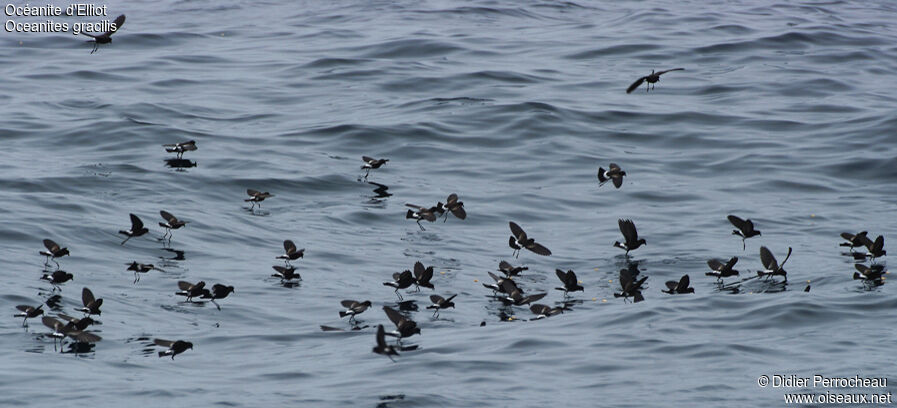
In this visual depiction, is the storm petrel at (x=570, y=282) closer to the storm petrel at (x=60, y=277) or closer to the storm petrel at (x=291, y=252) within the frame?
the storm petrel at (x=291, y=252)

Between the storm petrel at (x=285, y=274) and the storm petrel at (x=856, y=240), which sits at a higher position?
Answer: the storm petrel at (x=856, y=240)

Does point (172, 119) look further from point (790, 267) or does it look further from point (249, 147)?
point (790, 267)

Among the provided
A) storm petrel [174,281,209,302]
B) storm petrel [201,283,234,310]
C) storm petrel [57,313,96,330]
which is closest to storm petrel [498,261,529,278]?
storm petrel [201,283,234,310]

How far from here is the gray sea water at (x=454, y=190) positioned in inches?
389

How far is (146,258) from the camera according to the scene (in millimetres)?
13797

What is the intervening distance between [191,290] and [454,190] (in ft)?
20.7

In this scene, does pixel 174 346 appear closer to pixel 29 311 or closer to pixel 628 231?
pixel 29 311

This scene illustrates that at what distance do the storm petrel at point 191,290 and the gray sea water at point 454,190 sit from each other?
161 millimetres

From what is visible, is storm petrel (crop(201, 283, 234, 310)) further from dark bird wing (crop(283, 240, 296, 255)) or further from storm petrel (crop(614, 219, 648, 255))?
storm petrel (crop(614, 219, 648, 255))

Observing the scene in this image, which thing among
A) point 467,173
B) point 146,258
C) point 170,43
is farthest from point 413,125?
point 170,43

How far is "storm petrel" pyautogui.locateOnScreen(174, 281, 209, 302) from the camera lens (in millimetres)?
11745

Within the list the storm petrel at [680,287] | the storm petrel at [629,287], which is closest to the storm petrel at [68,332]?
the storm petrel at [629,287]

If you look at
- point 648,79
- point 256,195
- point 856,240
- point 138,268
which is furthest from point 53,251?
point 856,240

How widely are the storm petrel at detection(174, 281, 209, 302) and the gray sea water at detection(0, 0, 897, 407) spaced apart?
0.16 meters
